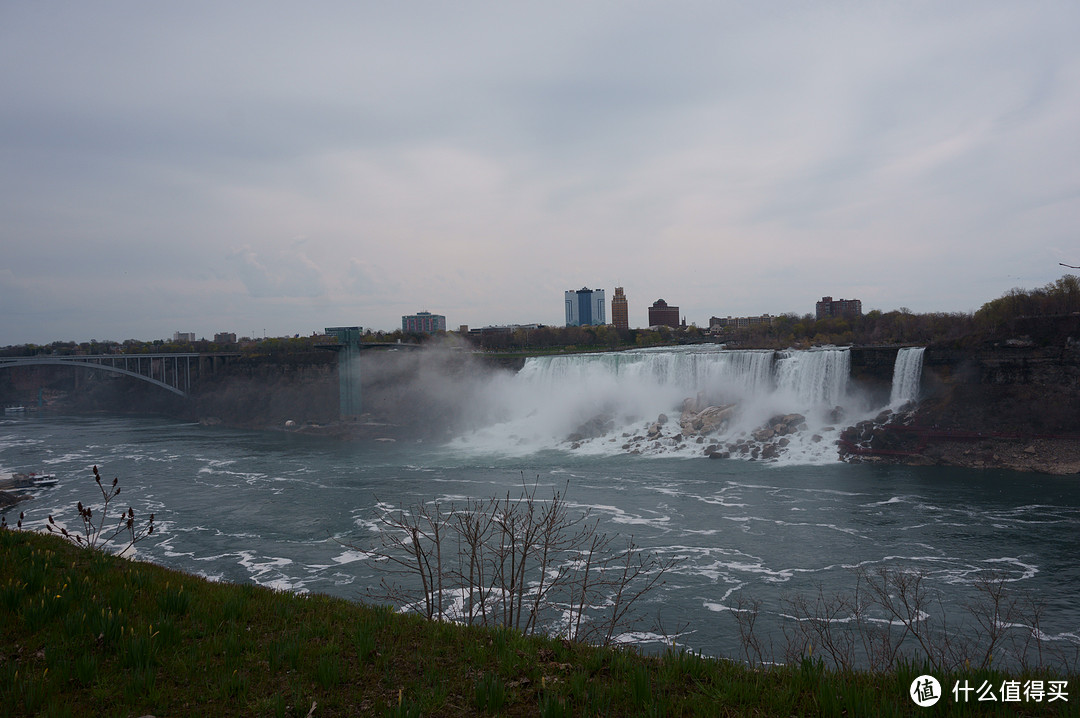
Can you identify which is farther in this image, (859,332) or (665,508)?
(859,332)

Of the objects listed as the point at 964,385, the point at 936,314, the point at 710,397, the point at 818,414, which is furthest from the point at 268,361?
the point at 936,314

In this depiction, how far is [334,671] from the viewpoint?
4.21 metres

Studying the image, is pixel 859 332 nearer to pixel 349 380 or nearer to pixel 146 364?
pixel 349 380

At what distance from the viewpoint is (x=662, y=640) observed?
1079cm

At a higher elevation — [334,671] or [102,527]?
[334,671]

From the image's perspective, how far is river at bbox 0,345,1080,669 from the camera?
13.6 m

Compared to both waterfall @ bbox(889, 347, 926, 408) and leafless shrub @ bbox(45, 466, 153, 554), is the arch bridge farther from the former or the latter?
waterfall @ bbox(889, 347, 926, 408)

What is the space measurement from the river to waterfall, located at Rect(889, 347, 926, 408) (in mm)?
2764

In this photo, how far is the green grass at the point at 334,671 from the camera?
12.3ft

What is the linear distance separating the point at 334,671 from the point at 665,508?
17.8m

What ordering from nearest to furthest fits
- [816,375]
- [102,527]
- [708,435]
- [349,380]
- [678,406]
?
[102,527] → [708,435] → [816,375] → [678,406] → [349,380]

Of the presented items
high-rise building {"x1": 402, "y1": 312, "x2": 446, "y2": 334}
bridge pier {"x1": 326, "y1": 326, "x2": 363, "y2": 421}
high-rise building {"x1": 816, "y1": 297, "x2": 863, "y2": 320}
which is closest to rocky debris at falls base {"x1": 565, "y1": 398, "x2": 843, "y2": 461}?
bridge pier {"x1": 326, "y1": 326, "x2": 363, "y2": 421}

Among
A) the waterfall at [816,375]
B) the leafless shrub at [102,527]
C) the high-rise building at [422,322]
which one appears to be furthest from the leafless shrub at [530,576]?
the high-rise building at [422,322]

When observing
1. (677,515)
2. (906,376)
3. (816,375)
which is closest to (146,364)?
(816,375)
